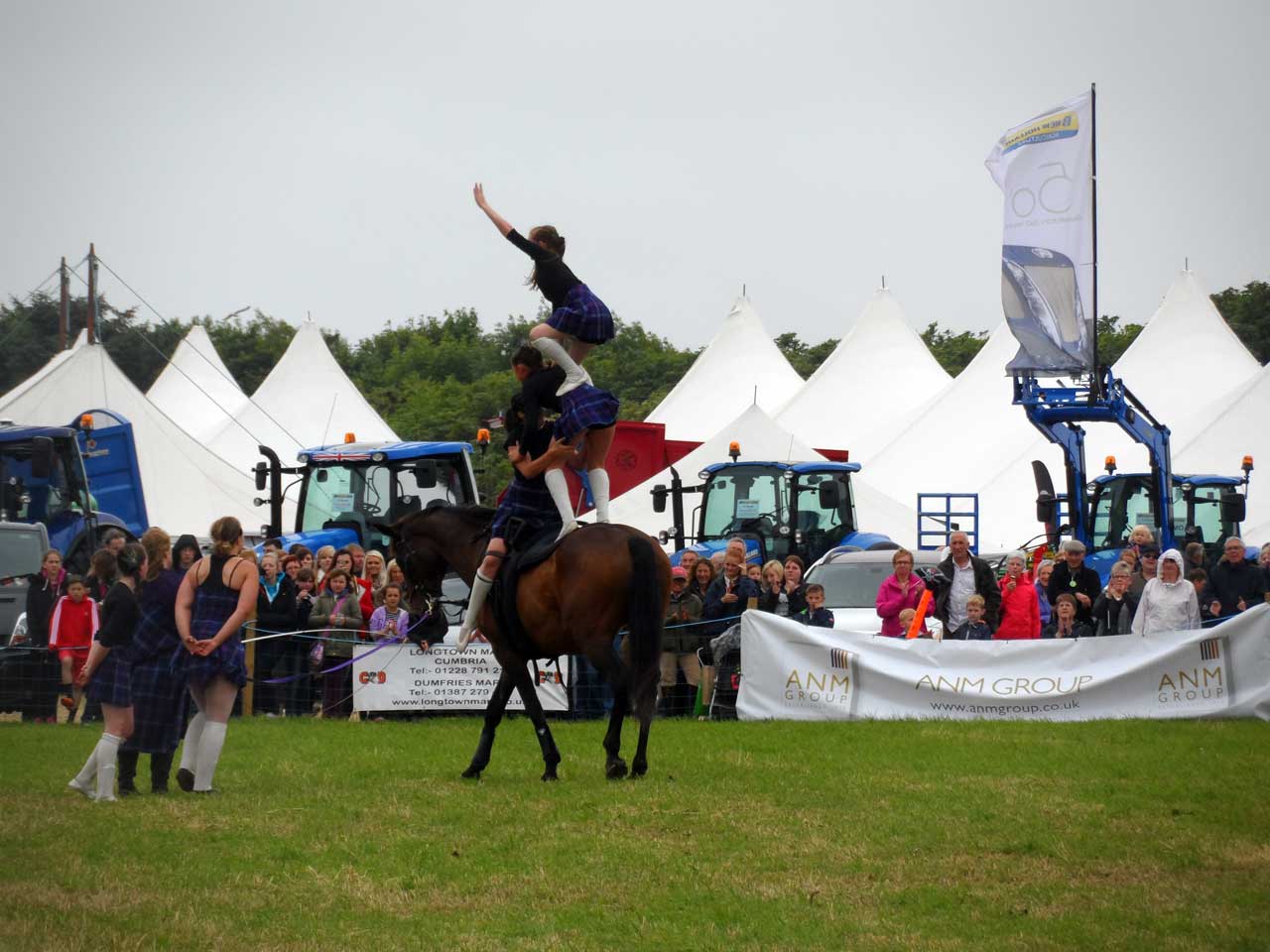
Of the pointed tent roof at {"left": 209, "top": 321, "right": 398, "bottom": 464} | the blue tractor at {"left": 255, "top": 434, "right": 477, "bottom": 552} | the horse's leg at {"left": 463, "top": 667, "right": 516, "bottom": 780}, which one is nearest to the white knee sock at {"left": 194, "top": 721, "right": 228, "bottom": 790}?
the horse's leg at {"left": 463, "top": 667, "right": 516, "bottom": 780}

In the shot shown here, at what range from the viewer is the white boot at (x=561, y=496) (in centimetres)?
1121

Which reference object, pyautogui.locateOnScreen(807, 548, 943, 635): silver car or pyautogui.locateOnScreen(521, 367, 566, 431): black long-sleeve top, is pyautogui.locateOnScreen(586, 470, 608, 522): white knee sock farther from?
pyautogui.locateOnScreen(807, 548, 943, 635): silver car

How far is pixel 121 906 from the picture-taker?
22.5 ft

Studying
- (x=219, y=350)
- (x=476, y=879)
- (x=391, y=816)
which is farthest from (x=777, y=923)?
(x=219, y=350)

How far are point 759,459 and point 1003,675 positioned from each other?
54.5 ft

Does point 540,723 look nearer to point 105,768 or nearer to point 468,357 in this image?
point 105,768

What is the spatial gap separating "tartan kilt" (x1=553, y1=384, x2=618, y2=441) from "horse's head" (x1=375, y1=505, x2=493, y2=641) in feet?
4.32

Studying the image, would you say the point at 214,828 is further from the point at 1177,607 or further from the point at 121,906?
the point at 1177,607

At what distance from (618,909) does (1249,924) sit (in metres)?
2.46

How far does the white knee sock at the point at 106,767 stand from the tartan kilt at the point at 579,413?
342 centimetres

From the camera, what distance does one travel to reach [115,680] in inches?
418

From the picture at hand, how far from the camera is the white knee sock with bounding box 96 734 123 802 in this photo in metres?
10.2

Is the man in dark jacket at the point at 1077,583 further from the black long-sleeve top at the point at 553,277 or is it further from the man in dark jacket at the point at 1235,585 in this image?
the black long-sleeve top at the point at 553,277

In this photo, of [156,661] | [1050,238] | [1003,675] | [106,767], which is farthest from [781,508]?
[106,767]
